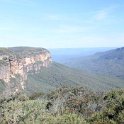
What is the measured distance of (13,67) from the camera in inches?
6511

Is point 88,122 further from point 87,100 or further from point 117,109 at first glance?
point 87,100

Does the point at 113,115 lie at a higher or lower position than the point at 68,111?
higher

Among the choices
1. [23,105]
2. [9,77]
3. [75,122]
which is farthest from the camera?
[9,77]

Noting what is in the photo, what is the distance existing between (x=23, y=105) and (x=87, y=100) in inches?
609

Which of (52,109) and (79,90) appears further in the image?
(79,90)

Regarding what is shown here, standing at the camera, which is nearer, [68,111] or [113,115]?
[113,115]

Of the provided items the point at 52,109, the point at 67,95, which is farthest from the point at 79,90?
the point at 52,109

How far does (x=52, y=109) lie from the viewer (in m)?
63.9

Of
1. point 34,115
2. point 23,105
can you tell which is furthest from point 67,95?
point 34,115

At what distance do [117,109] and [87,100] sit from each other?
2126cm

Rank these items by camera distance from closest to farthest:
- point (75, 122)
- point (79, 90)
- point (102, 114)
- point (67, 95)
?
point (75, 122) → point (102, 114) → point (67, 95) → point (79, 90)

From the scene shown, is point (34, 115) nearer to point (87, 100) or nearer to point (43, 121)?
point (43, 121)

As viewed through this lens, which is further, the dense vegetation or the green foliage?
the dense vegetation

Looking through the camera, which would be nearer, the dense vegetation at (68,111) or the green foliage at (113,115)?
the green foliage at (113,115)
